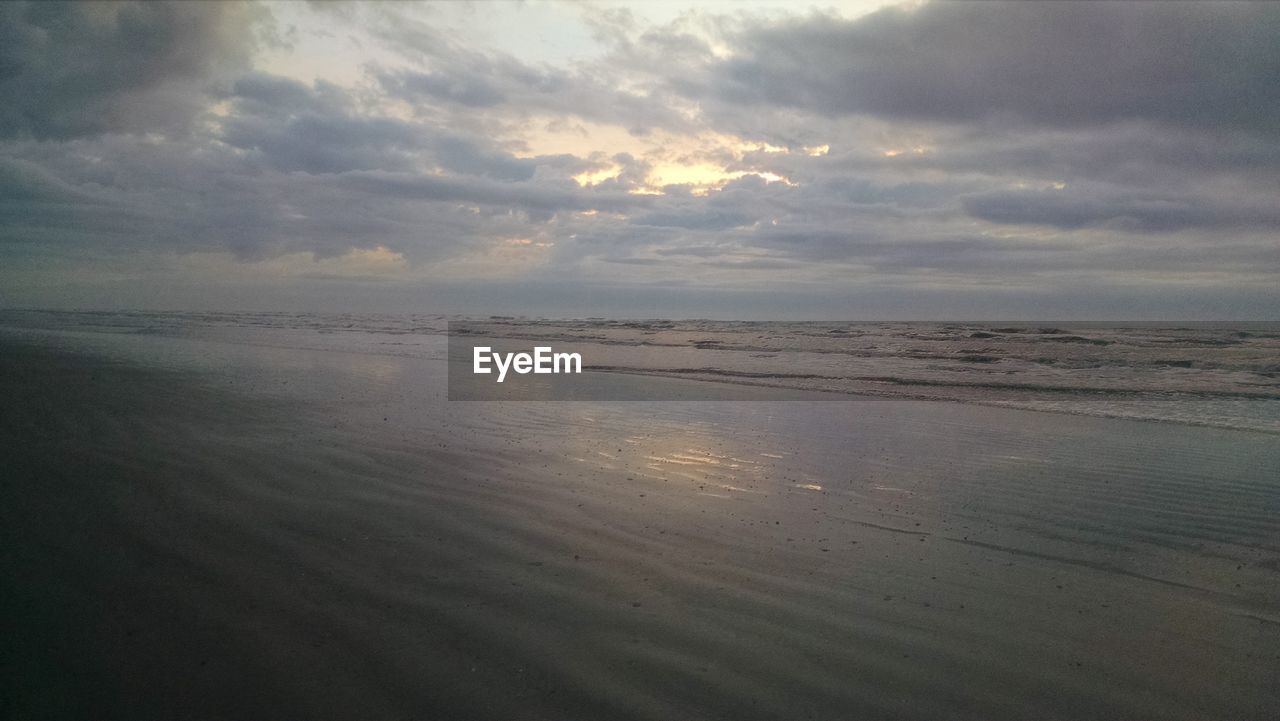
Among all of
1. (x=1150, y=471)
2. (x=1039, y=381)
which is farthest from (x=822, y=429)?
(x=1039, y=381)

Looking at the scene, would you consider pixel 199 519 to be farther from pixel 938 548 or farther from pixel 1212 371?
pixel 1212 371

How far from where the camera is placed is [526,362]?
25.9 meters

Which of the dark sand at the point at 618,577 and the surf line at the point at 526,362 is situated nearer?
the dark sand at the point at 618,577

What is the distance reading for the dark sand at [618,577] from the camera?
129 inches

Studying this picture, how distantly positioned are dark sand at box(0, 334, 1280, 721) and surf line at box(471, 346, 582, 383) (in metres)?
10.9

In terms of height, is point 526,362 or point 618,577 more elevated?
point 526,362

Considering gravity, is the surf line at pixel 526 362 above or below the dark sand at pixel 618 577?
above

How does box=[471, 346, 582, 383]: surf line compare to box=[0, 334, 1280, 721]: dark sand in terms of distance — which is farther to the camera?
box=[471, 346, 582, 383]: surf line

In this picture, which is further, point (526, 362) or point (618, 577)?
point (526, 362)

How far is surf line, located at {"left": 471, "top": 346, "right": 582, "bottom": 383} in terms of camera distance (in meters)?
21.8

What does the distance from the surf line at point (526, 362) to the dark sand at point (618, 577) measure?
10.9 metres

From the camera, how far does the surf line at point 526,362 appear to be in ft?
71.4

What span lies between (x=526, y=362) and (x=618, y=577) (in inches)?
851

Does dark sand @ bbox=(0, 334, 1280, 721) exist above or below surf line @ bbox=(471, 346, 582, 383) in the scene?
below
